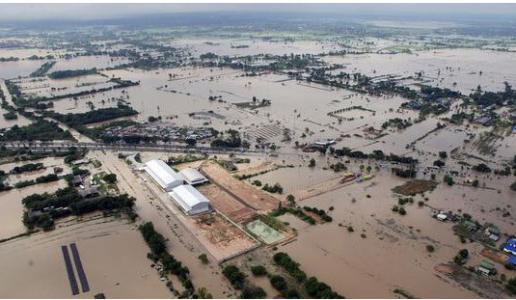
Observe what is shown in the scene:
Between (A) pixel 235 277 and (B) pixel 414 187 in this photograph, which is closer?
(A) pixel 235 277

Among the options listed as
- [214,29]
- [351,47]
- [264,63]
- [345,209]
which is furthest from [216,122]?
[214,29]

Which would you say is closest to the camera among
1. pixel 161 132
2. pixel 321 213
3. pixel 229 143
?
pixel 321 213

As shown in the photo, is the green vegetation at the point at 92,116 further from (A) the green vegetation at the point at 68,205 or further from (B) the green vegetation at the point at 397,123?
(B) the green vegetation at the point at 397,123

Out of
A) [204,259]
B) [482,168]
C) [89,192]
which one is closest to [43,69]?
[89,192]

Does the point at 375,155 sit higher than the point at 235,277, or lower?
higher

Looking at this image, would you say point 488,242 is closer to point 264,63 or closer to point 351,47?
point 264,63

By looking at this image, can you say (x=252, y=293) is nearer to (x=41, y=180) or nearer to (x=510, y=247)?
(x=510, y=247)

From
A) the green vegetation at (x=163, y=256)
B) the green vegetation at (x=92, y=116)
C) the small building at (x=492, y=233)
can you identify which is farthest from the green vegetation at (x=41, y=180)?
the small building at (x=492, y=233)

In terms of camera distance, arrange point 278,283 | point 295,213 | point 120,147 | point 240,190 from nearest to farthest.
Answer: point 278,283 < point 295,213 < point 240,190 < point 120,147
